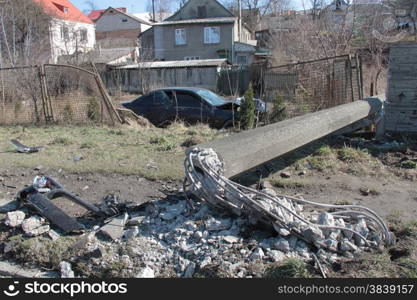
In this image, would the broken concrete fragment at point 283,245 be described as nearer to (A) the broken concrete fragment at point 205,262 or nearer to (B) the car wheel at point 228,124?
(A) the broken concrete fragment at point 205,262

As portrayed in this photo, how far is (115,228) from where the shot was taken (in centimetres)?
371

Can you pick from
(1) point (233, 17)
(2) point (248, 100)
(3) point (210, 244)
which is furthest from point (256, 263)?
(1) point (233, 17)

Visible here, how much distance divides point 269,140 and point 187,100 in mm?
7765

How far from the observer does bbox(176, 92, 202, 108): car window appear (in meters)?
11.8

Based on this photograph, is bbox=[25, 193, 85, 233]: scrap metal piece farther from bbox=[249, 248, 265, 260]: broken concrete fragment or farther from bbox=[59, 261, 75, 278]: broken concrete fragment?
bbox=[249, 248, 265, 260]: broken concrete fragment

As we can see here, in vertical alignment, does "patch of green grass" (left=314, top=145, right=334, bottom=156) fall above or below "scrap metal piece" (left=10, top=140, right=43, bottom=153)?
above

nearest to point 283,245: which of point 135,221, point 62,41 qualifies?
point 135,221

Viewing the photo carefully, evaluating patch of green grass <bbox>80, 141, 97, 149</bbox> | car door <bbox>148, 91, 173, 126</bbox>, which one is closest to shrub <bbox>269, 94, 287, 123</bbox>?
car door <bbox>148, 91, 173, 126</bbox>

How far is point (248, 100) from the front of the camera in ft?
34.1

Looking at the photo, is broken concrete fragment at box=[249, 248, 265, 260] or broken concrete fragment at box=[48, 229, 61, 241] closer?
broken concrete fragment at box=[249, 248, 265, 260]

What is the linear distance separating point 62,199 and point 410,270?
3983mm

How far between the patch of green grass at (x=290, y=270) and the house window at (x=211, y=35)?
41.8m

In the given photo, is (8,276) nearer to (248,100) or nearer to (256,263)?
(256,263)

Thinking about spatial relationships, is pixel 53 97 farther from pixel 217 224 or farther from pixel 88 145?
pixel 217 224
